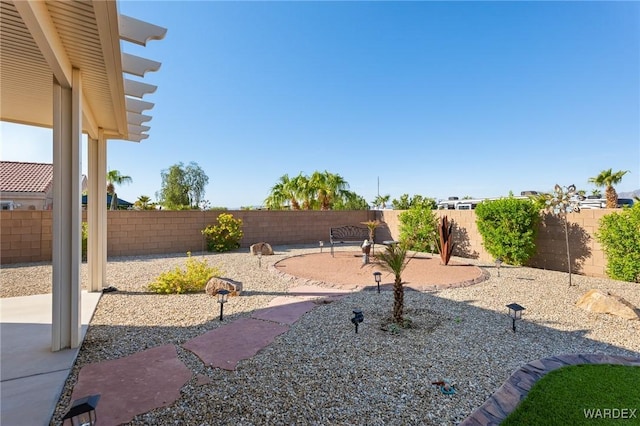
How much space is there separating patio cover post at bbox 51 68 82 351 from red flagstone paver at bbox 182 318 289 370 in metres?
1.31

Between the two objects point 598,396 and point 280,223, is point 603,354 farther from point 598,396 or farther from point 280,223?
point 280,223

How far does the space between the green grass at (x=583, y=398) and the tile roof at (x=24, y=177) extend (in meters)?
18.9

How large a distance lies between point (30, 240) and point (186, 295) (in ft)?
22.4

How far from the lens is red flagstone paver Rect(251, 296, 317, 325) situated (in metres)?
4.10

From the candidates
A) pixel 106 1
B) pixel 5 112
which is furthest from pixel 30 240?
pixel 106 1

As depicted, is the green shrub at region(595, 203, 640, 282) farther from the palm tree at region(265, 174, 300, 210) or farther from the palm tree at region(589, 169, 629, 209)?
the palm tree at region(265, 174, 300, 210)

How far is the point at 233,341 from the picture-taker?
3.31 m

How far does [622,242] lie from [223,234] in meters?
11.5

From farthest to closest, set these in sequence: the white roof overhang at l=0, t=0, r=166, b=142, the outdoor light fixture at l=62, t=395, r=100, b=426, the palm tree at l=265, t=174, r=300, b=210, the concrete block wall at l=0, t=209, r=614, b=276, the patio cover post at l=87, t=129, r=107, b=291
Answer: the palm tree at l=265, t=174, r=300, b=210 → the concrete block wall at l=0, t=209, r=614, b=276 → the patio cover post at l=87, t=129, r=107, b=291 → the white roof overhang at l=0, t=0, r=166, b=142 → the outdoor light fixture at l=62, t=395, r=100, b=426

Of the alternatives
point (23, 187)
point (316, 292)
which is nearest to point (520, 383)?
point (316, 292)

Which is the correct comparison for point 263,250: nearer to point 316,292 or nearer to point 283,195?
point 316,292

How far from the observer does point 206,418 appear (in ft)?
6.57

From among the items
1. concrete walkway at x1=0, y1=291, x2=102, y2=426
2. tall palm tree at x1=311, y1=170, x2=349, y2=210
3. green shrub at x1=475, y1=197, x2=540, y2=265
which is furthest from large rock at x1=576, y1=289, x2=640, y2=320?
tall palm tree at x1=311, y1=170, x2=349, y2=210

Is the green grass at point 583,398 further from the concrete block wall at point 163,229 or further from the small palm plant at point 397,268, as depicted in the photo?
the concrete block wall at point 163,229
